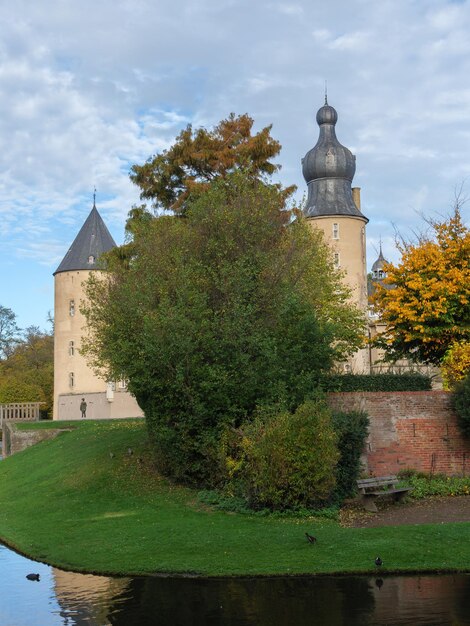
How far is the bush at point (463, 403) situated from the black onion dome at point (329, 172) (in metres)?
29.4

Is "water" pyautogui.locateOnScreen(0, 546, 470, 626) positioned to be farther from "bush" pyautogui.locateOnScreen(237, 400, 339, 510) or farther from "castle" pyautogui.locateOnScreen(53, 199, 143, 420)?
"castle" pyautogui.locateOnScreen(53, 199, 143, 420)

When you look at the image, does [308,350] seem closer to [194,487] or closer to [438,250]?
[194,487]

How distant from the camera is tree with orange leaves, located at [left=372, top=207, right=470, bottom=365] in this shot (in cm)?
2341

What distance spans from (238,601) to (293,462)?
209 inches

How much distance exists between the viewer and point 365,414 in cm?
1831

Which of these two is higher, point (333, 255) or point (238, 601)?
point (333, 255)

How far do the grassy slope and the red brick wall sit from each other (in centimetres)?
437

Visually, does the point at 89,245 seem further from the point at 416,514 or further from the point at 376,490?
the point at 416,514

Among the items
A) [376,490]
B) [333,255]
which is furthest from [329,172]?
[376,490]

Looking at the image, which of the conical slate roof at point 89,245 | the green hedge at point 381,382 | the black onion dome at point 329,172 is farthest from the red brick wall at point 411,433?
the conical slate roof at point 89,245

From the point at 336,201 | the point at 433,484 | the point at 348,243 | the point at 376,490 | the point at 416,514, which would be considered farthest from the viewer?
the point at 336,201

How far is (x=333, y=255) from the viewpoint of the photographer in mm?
46781

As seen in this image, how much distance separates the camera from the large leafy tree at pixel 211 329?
18.3m

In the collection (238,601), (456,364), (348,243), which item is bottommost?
(238,601)
